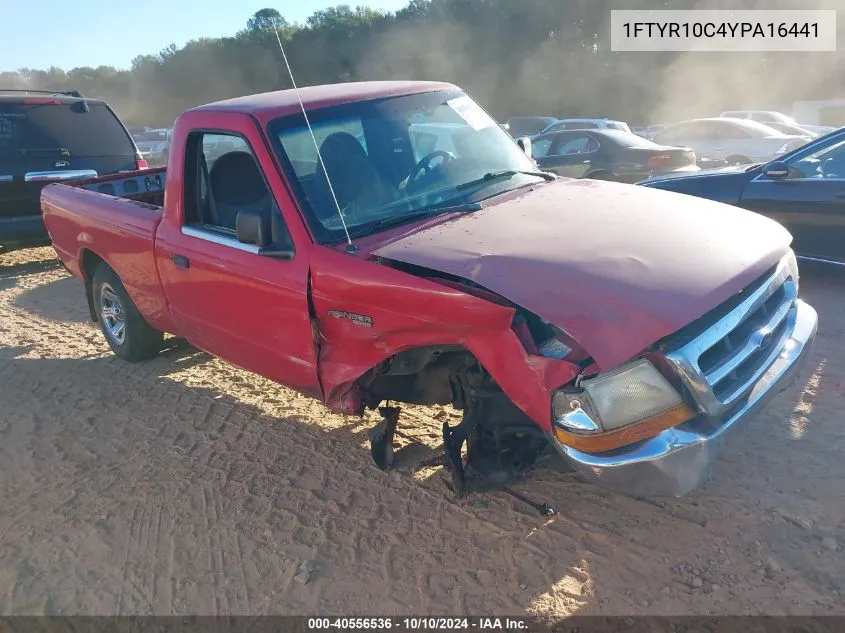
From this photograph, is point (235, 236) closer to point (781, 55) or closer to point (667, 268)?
point (667, 268)

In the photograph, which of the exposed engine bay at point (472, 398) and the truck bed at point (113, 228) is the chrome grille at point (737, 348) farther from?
the truck bed at point (113, 228)

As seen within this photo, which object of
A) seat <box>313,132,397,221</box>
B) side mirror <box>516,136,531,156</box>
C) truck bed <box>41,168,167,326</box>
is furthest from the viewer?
side mirror <box>516,136,531,156</box>

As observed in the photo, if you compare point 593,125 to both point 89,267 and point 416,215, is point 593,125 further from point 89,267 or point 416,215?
point 416,215

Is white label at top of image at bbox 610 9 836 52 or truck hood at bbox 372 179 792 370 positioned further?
white label at top of image at bbox 610 9 836 52

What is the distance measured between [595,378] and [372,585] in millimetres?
1292

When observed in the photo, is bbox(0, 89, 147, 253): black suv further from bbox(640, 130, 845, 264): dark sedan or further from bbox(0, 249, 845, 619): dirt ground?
bbox(640, 130, 845, 264): dark sedan

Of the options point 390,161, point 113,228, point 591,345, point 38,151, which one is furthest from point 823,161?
point 38,151

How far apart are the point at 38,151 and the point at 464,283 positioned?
24.6 feet

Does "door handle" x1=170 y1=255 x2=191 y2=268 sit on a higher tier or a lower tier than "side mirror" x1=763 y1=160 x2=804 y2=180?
higher

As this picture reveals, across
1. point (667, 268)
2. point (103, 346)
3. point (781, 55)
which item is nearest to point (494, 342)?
point (667, 268)

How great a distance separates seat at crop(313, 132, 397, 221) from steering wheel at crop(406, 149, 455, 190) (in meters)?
0.14

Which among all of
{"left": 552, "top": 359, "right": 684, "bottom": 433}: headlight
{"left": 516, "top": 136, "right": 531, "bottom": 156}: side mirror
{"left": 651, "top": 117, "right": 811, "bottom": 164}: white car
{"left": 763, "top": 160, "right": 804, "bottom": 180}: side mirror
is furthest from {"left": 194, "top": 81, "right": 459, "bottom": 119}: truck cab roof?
{"left": 651, "top": 117, "right": 811, "bottom": 164}: white car

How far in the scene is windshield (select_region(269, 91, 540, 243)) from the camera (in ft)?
11.8

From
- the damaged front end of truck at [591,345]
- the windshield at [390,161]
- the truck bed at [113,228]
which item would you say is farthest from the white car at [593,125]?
the damaged front end of truck at [591,345]
